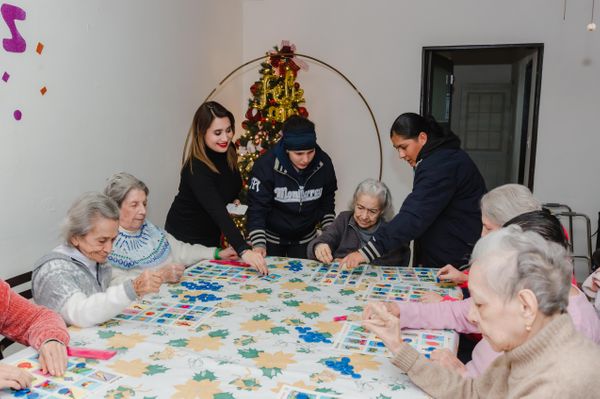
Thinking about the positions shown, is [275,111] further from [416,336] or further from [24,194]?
[416,336]

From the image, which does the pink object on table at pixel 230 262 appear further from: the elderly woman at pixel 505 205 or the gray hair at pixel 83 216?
the elderly woman at pixel 505 205

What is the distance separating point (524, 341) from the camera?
107 cm

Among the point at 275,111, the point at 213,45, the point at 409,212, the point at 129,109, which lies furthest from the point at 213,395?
the point at 213,45

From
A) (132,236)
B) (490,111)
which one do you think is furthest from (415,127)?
(490,111)

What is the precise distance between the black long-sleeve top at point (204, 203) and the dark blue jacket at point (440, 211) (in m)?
0.78

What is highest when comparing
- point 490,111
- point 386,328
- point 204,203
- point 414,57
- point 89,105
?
point 414,57

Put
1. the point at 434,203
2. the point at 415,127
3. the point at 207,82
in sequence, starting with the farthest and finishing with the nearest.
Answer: the point at 207,82 < the point at 415,127 < the point at 434,203

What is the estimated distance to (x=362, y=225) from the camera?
2773mm

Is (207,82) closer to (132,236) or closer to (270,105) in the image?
(270,105)

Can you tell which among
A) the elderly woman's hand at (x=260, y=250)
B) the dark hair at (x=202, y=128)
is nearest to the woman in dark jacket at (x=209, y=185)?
the dark hair at (x=202, y=128)

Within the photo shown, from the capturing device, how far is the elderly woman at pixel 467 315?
59.2 inches

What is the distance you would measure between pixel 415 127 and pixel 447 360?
1372 millimetres

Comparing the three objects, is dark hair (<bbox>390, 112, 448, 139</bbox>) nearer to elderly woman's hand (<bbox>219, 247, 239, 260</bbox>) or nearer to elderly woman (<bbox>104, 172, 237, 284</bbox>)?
elderly woman's hand (<bbox>219, 247, 239, 260</bbox>)

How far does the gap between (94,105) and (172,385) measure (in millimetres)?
2138
